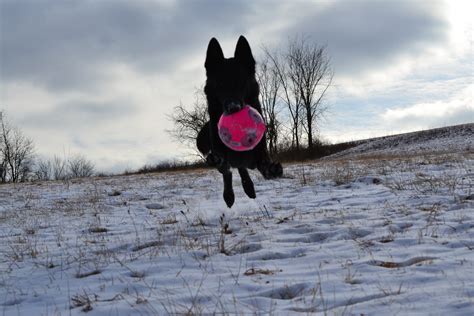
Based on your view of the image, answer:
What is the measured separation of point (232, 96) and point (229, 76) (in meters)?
0.29

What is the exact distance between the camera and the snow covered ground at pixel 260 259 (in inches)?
108

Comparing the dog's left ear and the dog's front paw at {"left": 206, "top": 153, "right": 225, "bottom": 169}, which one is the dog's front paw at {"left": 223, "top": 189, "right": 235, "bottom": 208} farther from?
the dog's left ear

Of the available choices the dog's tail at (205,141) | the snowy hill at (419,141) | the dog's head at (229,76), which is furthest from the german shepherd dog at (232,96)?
the snowy hill at (419,141)

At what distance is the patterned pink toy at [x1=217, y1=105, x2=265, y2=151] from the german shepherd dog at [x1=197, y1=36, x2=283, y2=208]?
0.09 metres

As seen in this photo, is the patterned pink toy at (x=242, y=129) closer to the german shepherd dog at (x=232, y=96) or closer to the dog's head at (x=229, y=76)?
the german shepherd dog at (x=232, y=96)

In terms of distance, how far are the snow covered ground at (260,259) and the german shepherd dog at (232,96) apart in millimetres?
751

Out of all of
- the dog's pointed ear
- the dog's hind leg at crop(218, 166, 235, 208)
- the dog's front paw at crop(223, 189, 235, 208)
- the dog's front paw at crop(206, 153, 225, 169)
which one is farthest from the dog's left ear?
the dog's front paw at crop(223, 189, 235, 208)

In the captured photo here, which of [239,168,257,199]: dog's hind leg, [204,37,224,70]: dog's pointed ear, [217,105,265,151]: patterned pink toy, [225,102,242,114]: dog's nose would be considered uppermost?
[204,37,224,70]: dog's pointed ear

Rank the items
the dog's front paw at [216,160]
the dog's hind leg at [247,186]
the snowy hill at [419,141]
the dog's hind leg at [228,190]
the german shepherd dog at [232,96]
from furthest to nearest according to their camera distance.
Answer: the snowy hill at [419,141] < the dog's hind leg at [247,186] < the dog's hind leg at [228,190] < the dog's front paw at [216,160] < the german shepherd dog at [232,96]

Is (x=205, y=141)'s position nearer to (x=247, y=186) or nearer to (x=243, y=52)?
(x=247, y=186)

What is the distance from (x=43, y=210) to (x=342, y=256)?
6962mm

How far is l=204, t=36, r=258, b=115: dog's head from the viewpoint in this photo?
532 centimetres

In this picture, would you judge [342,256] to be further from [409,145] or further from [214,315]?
[409,145]

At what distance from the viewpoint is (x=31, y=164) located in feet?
177
